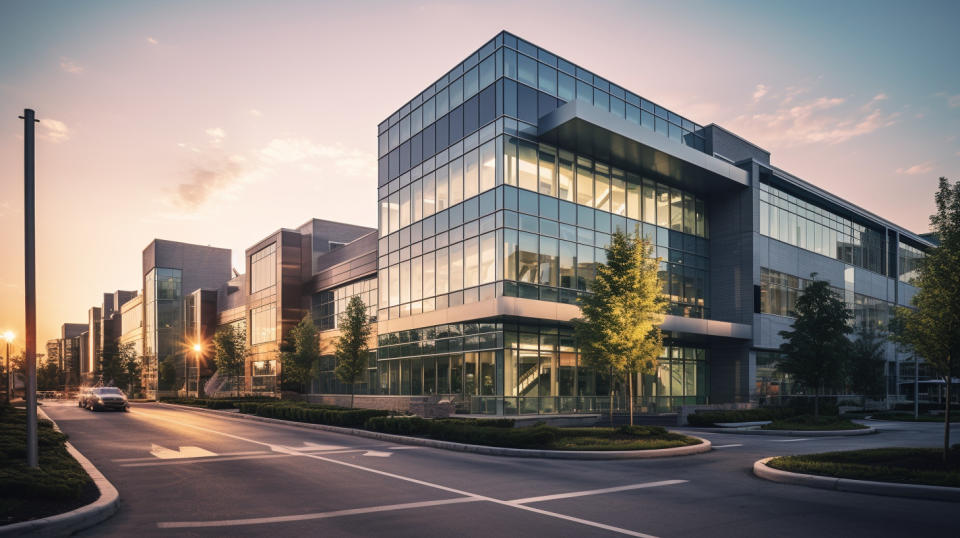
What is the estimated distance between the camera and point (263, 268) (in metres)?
61.2

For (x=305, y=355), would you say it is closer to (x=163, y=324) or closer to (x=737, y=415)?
(x=737, y=415)

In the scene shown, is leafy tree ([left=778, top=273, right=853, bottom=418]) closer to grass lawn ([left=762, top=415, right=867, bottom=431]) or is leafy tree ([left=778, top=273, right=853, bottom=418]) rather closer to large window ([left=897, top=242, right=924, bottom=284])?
grass lawn ([left=762, top=415, right=867, bottom=431])

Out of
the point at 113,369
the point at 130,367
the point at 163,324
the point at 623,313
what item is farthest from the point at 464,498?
the point at 113,369

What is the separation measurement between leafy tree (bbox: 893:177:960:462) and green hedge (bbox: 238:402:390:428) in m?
18.4

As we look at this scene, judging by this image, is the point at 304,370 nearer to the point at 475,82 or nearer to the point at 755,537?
the point at 475,82

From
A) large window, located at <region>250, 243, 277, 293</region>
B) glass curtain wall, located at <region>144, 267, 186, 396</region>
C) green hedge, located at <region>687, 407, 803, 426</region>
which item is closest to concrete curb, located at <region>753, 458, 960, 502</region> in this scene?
green hedge, located at <region>687, 407, 803, 426</region>

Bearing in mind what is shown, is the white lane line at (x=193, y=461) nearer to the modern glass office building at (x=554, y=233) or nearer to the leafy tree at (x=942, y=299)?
the modern glass office building at (x=554, y=233)

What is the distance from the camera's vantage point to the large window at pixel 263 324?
58.4 metres

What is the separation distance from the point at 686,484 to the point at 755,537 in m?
4.57

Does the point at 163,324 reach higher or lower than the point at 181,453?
higher

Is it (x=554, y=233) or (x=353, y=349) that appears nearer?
(x=554, y=233)

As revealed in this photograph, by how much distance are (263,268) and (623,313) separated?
45.9 metres

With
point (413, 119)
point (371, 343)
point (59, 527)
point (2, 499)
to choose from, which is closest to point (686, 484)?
point (59, 527)

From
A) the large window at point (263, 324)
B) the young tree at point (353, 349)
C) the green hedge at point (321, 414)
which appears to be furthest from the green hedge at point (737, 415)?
the large window at point (263, 324)
